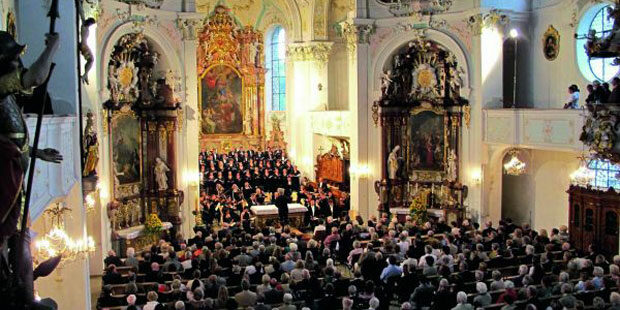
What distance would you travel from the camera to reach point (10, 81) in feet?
15.8

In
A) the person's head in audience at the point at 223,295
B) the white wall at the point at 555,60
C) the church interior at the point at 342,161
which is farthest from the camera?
the white wall at the point at 555,60

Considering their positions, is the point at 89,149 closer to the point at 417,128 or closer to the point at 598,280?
the point at 598,280

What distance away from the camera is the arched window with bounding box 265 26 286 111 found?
35.4m

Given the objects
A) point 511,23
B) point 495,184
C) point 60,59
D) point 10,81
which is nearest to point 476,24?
point 511,23

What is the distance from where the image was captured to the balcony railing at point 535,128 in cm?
1834

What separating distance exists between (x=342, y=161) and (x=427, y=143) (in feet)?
16.9

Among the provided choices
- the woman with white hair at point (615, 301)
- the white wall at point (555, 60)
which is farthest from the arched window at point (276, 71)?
the woman with white hair at point (615, 301)

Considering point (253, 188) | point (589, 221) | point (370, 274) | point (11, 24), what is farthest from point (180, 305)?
point (253, 188)

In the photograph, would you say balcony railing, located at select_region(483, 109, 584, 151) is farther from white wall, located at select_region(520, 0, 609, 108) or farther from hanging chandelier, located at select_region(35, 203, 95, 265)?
hanging chandelier, located at select_region(35, 203, 95, 265)

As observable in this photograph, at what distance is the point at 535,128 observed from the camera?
20000 millimetres

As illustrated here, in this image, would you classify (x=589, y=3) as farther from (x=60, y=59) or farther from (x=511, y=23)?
(x=60, y=59)

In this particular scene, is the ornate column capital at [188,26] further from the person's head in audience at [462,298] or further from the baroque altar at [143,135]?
the person's head in audience at [462,298]

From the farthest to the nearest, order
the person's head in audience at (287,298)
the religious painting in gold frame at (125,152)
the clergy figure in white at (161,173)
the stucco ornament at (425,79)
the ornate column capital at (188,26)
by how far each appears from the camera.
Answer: the stucco ornament at (425,79) < the ornate column capital at (188,26) < the clergy figure in white at (161,173) < the religious painting in gold frame at (125,152) < the person's head in audience at (287,298)

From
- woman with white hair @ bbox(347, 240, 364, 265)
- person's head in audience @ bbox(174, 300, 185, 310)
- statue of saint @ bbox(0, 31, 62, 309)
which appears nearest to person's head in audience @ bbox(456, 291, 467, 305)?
person's head in audience @ bbox(174, 300, 185, 310)
